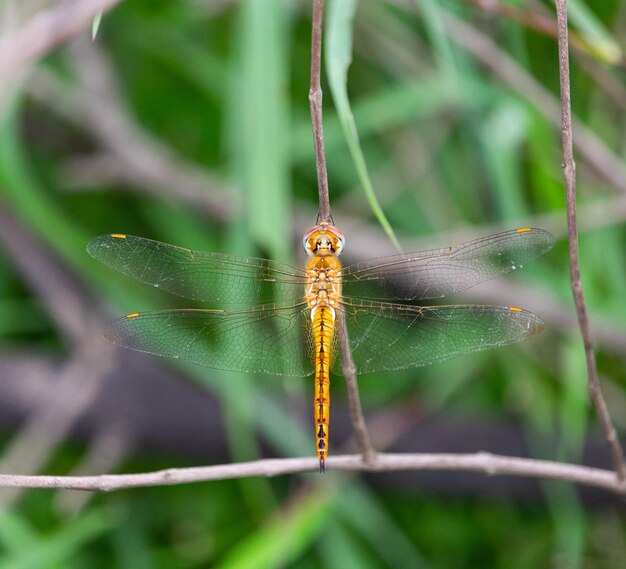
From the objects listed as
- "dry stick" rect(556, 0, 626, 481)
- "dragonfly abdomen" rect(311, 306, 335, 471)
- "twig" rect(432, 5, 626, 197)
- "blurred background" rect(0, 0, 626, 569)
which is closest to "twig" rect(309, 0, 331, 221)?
"dry stick" rect(556, 0, 626, 481)

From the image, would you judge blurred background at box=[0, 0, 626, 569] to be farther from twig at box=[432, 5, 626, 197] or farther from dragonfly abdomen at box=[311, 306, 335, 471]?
dragonfly abdomen at box=[311, 306, 335, 471]

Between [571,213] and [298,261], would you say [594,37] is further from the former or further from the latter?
[298,261]

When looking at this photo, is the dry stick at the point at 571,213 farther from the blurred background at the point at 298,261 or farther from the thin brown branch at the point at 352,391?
the blurred background at the point at 298,261

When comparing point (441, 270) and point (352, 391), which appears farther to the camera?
point (441, 270)

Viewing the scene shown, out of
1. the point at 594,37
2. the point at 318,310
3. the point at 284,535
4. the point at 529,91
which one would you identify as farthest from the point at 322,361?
the point at 529,91

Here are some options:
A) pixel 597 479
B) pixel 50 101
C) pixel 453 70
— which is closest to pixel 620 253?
pixel 453 70

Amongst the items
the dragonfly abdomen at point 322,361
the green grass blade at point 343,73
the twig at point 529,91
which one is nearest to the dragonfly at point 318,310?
the dragonfly abdomen at point 322,361

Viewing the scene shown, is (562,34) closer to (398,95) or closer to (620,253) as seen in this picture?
(398,95)
